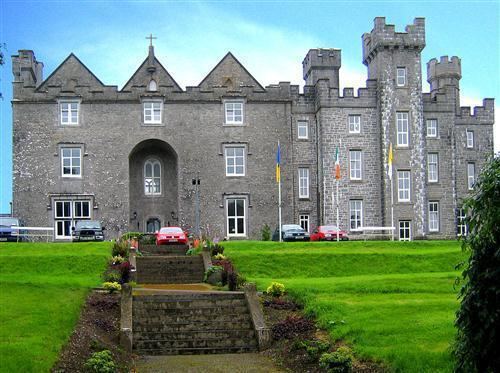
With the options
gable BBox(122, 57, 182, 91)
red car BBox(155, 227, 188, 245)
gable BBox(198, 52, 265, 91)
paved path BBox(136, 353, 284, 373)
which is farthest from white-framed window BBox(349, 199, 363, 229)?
paved path BBox(136, 353, 284, 373)

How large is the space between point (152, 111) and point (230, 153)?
658 centimetres

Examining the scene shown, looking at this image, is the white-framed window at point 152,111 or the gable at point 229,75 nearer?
the white-framed window at point 152,111

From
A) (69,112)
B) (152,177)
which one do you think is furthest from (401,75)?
(69,112)

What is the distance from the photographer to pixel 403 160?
2331 inches

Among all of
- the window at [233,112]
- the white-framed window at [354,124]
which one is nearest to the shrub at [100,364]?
the window at [233,112]

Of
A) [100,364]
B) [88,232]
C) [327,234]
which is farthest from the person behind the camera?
[327,234]

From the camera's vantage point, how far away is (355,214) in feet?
193

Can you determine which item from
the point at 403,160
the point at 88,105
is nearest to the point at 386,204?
the point at 403,160

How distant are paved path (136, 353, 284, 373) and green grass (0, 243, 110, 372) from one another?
7.67ft

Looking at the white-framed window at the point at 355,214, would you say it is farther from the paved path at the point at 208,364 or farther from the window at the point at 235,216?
the paved path at the point at 208,364

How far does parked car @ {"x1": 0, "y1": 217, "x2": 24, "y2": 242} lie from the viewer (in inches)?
2000

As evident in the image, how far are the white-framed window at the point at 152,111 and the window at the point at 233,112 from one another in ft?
16.3

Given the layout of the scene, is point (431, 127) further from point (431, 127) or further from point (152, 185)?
point (152, 185)

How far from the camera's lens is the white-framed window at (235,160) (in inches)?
2312
